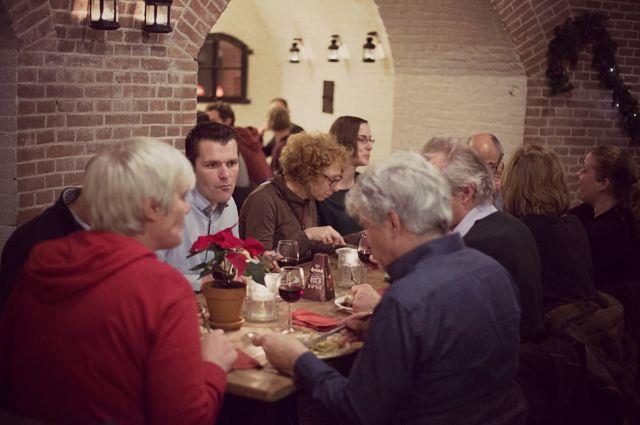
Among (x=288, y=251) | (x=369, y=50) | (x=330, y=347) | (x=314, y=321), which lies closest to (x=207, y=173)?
(x=288, y=251)

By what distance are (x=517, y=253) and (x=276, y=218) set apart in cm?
153

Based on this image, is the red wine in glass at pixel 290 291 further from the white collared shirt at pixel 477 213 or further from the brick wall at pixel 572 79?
the brick wall at pixel 572 79

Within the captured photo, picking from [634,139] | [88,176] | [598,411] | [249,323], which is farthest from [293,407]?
[634,139]

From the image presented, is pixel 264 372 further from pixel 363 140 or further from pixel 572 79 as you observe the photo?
pixel 572 79

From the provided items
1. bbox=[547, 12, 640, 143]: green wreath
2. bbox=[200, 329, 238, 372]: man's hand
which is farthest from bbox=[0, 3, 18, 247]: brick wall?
bbox=[547, 12, 640, 143]: green wreath

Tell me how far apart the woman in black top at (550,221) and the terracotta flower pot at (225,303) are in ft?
4.94

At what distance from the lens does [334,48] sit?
30.2 feet

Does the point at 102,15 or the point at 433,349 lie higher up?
the point at 102,15

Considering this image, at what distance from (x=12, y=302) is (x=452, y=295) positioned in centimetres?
120

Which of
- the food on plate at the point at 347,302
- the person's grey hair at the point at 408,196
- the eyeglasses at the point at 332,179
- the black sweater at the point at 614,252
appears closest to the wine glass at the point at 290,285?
the food on plate at the point at 347,302

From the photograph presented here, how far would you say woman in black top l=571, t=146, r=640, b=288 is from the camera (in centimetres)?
452

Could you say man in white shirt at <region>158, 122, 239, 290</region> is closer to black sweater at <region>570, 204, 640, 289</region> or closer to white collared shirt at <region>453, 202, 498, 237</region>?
white collared shirt at <region>453, 202, 498, 237</region>

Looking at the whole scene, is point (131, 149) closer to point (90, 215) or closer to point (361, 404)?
point (90, 215)

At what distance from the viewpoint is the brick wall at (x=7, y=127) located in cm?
424
